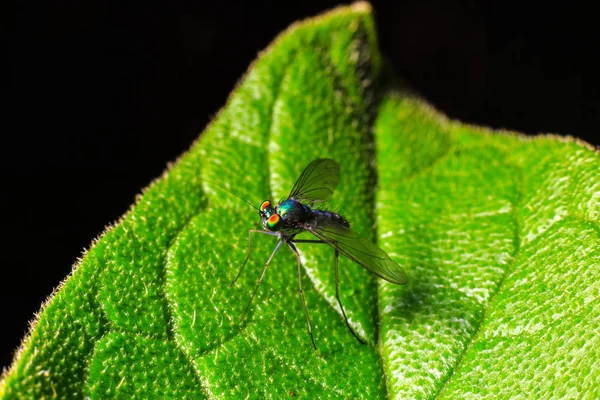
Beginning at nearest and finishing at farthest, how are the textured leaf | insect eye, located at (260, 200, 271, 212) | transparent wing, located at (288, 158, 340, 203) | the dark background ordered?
the textured leaf, insect eye, located at (260, 200, 271, 212), transparent wing, located at (288, 158, 340, 203), the dark background

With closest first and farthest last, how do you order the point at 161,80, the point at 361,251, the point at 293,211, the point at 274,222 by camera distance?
1. the point at 361,251
2. the point at 274,222
3. the point at 293,211
4. the point at 161,80

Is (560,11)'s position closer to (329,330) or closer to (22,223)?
(329,330)

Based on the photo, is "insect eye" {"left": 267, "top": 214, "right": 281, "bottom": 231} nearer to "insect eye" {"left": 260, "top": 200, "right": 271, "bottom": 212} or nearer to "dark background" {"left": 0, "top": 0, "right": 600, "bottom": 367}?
"insect eye" {"left": 260, "top": 200, "right": 271, "bottom": 212}

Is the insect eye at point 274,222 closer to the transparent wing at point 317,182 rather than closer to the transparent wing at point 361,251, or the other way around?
the transparent wing at point 361,251

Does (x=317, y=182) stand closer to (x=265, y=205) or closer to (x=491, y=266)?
(x=265, y=205)

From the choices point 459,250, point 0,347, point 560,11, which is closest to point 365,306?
point 459,250

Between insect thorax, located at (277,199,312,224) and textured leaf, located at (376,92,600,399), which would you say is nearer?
textured leaf, located at (376,92,600,399)

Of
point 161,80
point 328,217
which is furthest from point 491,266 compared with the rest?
point 161,80

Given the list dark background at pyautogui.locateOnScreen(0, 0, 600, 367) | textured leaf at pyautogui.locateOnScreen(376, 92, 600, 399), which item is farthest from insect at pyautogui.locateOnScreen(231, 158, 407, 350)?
dark background at pyautogui.locateOnScreen(0, 0, 600, 367)
